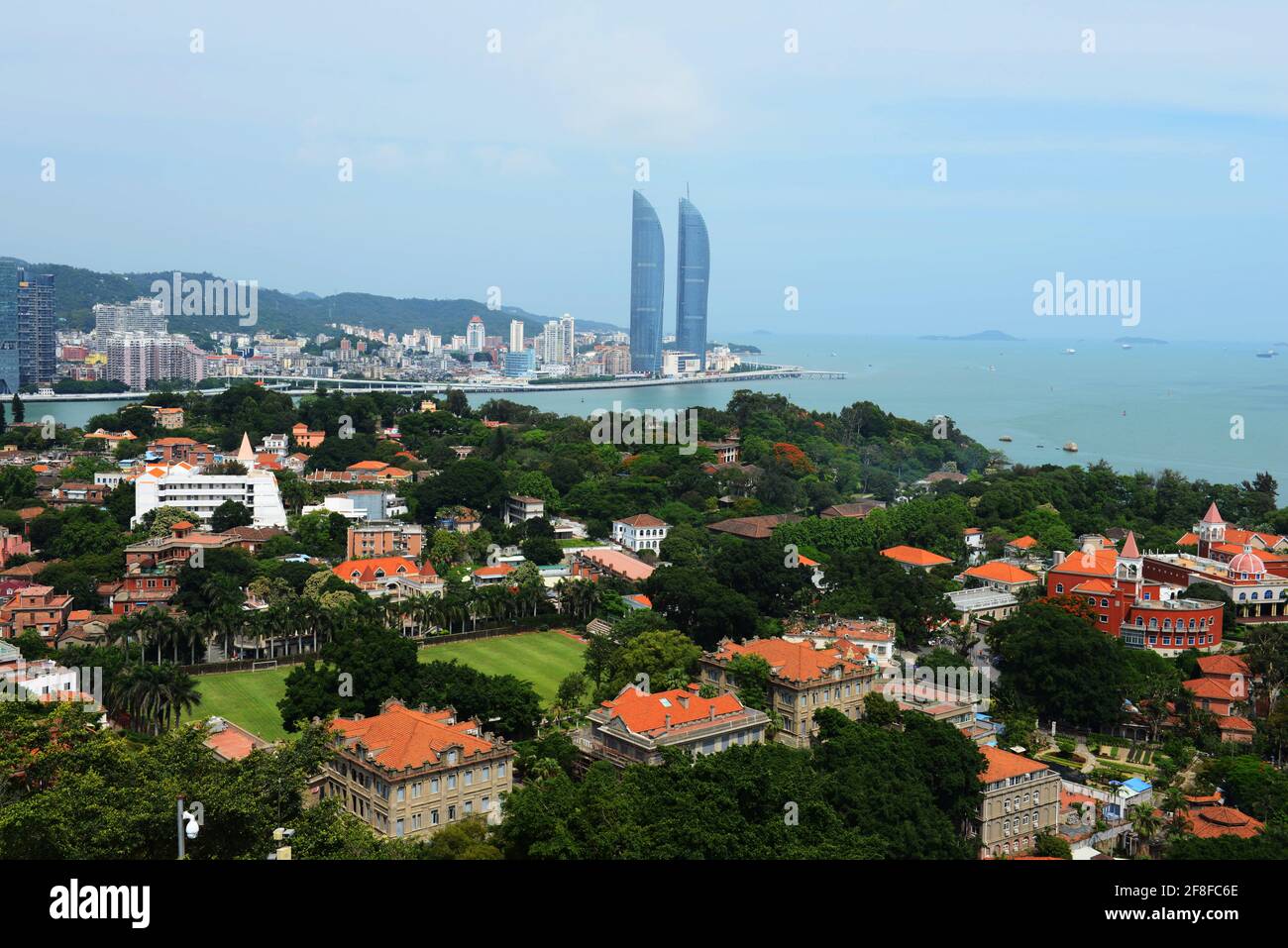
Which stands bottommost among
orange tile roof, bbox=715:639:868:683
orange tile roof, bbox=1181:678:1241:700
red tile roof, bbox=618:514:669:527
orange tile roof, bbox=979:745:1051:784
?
orange tile roof, bbox=979:745:1051:784

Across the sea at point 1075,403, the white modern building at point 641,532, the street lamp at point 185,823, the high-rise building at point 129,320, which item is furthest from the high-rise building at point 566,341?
the street lamp at point 185,823

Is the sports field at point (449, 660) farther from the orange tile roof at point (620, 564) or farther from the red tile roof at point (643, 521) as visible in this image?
the red tile roof at point (643, 521)

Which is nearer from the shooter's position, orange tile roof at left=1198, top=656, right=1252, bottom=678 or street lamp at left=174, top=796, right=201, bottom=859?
street lamp at left=174, top=796, right=201, bottom=859

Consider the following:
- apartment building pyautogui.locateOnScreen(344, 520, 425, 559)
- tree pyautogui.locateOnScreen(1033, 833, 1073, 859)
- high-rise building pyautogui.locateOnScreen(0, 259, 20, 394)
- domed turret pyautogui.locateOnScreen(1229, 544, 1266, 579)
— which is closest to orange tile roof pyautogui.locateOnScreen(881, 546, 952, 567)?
domed turret pyautogui.locateOnScreen(1229, 544, 1266, 579)

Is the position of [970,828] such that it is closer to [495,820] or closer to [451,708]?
[495,820]

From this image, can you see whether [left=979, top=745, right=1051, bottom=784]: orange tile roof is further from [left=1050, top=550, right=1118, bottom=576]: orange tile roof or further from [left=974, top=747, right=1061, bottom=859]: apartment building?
[left=1050, top=550, right=1118, bottom=576]: orange tile roof

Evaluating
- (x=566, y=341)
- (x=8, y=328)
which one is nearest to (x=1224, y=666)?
(x=8, y=328)

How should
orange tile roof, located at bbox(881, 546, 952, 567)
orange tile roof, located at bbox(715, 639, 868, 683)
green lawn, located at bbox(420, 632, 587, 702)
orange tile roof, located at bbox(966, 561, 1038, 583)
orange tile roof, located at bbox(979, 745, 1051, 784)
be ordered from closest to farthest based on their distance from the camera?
1. orange tile roof, located at bbox(979, 745, 1051, 784)
2. orange tile roof, located at bbox(715, 639, 868, 683)
3. green lawn, located at bbox(420, 632, 587, 702)
4. orange tile roof, located at bbox(966, 561, 1038, 583)
5. orange tile roof, located at bbox(881, 546, 952, 567)
